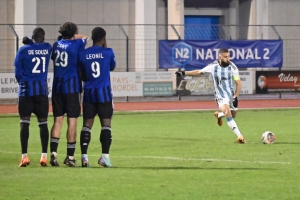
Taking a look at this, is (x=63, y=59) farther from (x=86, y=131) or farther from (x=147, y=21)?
(x=147, y=21)

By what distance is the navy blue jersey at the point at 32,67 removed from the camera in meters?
12.4

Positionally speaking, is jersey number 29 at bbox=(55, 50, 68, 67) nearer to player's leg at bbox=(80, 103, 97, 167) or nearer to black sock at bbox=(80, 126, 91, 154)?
player's leg at bbox=(80, 103, 97, 167)

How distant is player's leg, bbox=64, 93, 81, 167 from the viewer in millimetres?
12305

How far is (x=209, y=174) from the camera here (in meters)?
11.3

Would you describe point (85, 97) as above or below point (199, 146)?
above

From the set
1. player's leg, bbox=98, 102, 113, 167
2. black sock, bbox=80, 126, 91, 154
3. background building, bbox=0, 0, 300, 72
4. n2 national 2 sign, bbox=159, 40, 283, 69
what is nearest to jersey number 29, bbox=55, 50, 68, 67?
player's leg, bbox=98, 102, 113, 167

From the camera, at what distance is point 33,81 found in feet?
40.8

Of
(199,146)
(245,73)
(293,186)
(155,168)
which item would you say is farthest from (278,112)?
(293,186)

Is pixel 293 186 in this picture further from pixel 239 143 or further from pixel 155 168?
pixel 239 143

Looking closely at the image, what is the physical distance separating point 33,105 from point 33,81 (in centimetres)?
40

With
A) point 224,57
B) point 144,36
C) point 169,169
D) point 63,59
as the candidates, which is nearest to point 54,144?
point 63,59

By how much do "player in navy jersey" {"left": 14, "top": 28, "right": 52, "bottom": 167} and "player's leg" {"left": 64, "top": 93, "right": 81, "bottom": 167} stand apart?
1.23ft

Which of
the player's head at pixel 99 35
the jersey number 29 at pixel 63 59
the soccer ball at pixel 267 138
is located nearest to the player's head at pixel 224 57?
the soccer ball at pixel 267 138

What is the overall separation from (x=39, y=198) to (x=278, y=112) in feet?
64.9
